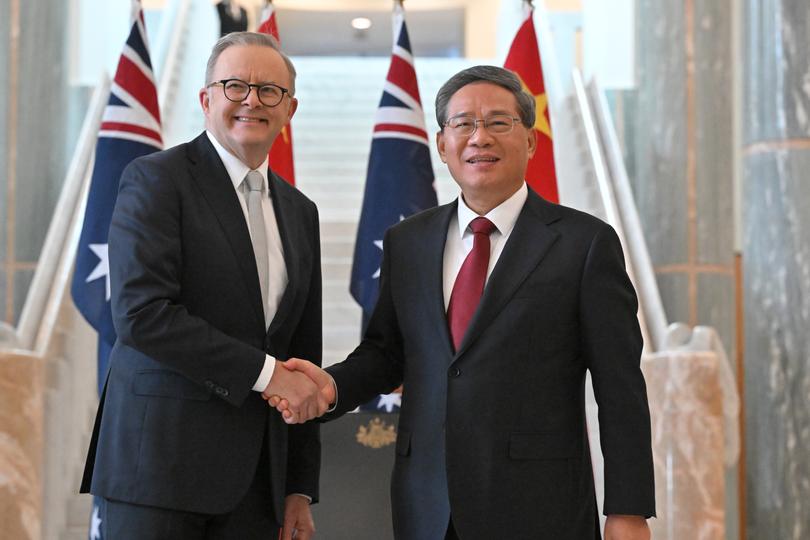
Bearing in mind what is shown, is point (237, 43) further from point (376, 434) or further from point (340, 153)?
point (340, 153)

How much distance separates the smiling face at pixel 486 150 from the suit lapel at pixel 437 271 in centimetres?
12

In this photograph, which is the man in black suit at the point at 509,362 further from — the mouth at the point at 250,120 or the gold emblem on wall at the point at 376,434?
the gold emblem on wall at the point at 376,434

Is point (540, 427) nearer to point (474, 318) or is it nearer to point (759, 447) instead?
point (474, 318)

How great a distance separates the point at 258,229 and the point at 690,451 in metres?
3.60

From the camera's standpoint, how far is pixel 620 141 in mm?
8156

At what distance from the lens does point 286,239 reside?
295cm

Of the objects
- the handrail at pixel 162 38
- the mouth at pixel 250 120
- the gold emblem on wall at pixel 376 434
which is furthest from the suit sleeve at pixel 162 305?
the handrail at pixel 162 38

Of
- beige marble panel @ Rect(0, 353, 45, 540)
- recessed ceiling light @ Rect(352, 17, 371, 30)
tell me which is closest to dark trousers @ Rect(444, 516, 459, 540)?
beige marble panel @ Rect(0, 353, 45, 540)

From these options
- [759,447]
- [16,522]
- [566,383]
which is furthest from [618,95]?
[566,383]

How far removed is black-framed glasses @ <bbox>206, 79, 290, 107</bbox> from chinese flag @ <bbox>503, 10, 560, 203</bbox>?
337 centimetres

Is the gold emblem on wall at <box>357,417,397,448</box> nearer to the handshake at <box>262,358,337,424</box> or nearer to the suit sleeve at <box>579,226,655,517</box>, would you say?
the handshake at <box>262,358,337,424</box>

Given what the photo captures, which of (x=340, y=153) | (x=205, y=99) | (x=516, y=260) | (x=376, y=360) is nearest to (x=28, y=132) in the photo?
(x=340, y=153)

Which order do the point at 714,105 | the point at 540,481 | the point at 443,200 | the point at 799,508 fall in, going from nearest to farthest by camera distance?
1. the point at 540,481
2. the point at 799,508
3. the point at 714,105
4. the point at 443,200

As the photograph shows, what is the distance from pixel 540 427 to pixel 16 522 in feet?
11.3
